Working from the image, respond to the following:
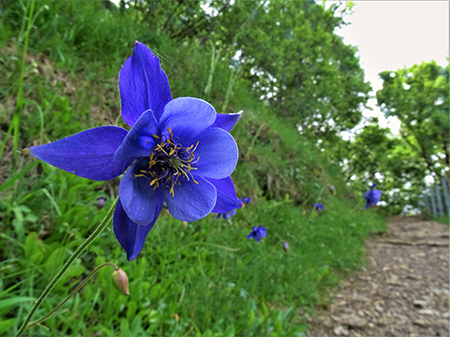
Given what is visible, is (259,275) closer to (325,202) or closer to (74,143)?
(74,143)

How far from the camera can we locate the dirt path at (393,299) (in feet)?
12.1

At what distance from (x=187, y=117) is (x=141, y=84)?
0.47 feet

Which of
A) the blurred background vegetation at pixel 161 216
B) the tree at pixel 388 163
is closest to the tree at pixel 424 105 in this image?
the tree at pixel 388 163

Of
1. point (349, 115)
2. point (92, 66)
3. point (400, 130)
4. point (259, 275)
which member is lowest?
point (259, 275)

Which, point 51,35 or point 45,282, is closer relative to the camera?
point 45,282

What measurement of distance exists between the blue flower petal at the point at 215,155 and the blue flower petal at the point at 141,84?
160 millimetres

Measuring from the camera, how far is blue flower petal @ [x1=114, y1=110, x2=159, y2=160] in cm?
63

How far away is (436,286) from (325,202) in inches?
111

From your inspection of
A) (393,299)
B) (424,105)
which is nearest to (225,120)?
(393,299)

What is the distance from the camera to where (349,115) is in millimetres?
18234

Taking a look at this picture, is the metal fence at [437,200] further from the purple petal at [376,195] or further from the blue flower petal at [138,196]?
the blue flower petal at [138,196]

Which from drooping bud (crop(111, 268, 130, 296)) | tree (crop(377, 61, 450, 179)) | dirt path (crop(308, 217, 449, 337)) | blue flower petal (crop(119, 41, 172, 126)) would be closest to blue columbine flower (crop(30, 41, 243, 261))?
blue flower petal (crop(119, 41, 172, 126))

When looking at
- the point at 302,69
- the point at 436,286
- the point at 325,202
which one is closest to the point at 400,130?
the point at 302,69

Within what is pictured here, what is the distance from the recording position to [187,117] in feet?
2.49
